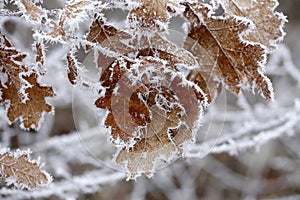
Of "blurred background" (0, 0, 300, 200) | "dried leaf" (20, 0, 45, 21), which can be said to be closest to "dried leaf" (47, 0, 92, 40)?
"dried leaf" (20, 0, 45, 21)

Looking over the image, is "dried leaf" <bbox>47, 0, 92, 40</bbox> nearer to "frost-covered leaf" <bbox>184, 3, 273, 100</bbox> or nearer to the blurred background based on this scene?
"frost-covered leaf" <bbox>184, 3, 273, 100</bbox>

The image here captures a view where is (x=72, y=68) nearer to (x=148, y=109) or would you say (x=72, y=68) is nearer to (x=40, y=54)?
(x=40, y=54)

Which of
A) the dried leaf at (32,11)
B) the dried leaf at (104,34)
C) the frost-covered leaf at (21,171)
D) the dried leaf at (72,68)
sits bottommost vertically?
the frost-covered leaf at (21,171)

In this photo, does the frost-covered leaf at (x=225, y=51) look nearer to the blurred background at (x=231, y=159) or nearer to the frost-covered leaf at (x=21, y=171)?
the frost-covered leaf at (x=21, y=171)

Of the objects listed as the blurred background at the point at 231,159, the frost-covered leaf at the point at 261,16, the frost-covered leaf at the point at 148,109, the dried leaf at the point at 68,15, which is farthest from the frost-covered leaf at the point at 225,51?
the blurred background at the point at 231,159

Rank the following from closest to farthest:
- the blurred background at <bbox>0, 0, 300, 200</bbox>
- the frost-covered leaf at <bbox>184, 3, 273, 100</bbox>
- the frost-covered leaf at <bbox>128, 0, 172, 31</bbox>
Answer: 1. the frost-covered leaf at <bbox>128, 0, 172, 31</bbox>
2. the frost-covered leaf at <bbox>184, 3, 273, 100</bbox>
3. the blurred background at <bbox>0, 0, 300, 200</bbox>

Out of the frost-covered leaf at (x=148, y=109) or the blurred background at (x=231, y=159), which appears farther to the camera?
the blurred background at (x=231, y=159)

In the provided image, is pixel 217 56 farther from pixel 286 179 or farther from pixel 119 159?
pixel 286 179

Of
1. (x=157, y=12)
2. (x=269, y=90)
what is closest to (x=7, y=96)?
(x=157, y=12)
